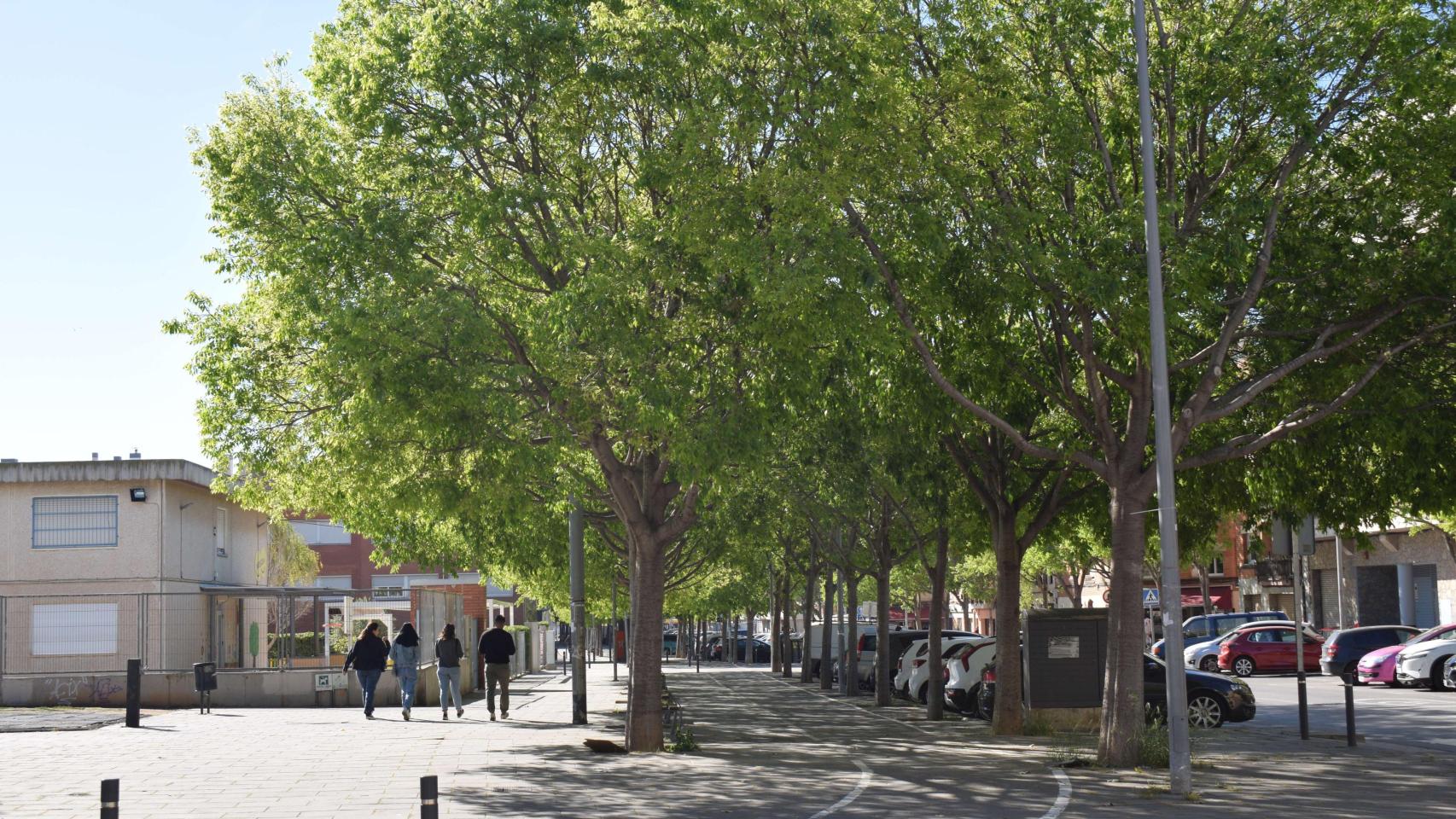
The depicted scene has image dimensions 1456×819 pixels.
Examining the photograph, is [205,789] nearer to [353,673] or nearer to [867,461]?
[867,461]

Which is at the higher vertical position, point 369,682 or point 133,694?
point 133,694

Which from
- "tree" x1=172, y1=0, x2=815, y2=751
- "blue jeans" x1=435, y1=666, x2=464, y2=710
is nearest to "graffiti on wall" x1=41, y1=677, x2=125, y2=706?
"blue jeans" x1=435, y1=666, x2=464, y2=710

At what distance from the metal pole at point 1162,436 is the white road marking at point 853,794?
3255 millimetres

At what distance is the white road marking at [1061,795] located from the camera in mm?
13852

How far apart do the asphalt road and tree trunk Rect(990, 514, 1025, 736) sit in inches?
161

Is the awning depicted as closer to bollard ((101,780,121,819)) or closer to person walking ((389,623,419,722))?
person walking ((389,623,419,722))

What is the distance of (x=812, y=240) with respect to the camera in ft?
53.5

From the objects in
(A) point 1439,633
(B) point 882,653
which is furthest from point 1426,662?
(B) point 882,653

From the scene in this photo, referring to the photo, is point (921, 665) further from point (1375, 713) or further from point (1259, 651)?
point (1259, 651)

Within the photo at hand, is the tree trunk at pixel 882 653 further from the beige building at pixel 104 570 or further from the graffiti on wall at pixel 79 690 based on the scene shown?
the graffiti on wall at pixel 79 690

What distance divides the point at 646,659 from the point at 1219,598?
6459 cm

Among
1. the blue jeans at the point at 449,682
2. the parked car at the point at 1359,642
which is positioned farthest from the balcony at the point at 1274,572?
the blue jeans at the point at 449,682

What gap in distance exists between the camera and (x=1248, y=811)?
13938 millimetres

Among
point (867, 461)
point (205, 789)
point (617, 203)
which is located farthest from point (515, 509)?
point (867, 461)
